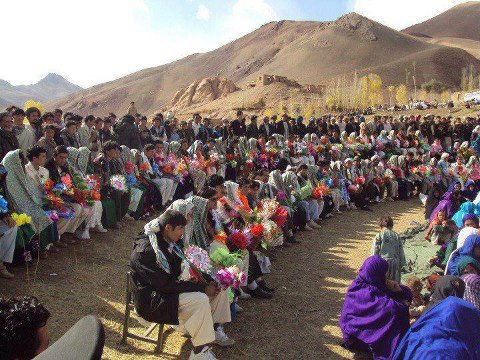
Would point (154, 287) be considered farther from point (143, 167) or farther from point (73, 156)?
point (143, 167)

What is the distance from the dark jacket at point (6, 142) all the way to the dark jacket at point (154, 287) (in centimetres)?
405

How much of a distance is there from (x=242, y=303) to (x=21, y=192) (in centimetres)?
353

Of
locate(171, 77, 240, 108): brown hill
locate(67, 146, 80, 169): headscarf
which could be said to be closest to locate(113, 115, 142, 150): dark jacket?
locate(67, 146, 80, 169): headscarf

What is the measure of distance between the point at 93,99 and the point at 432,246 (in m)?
133

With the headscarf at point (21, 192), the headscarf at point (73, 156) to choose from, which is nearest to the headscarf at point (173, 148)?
the headscarf at point (73, 156)

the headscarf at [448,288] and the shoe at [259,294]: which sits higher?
the headscarf at [448,288]

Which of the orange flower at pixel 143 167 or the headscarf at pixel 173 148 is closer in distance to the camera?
the orange flower at pixel 143 167

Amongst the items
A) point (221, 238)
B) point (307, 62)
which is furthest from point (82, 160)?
point (307, 62)

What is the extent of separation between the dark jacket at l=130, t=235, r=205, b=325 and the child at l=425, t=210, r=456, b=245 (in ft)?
21.1

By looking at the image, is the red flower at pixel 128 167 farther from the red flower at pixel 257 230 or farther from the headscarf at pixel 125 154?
the red flower at pixel 257 230

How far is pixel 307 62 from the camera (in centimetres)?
11100

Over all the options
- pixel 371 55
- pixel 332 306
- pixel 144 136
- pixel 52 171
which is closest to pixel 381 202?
pixel 144 136

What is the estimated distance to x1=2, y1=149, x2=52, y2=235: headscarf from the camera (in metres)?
6.39

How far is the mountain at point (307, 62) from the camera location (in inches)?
3932
